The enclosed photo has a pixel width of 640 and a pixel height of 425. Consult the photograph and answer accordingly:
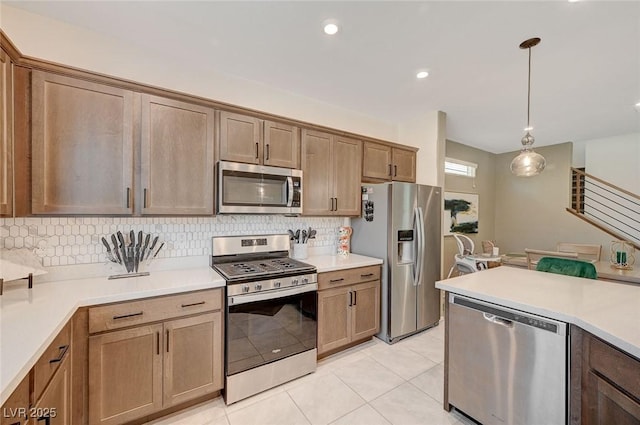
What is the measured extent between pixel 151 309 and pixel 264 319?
78 cm

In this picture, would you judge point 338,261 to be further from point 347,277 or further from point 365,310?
point 365,310

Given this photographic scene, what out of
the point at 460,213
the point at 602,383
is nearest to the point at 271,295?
the point at 602,383

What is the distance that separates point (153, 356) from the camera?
1718 millimetres

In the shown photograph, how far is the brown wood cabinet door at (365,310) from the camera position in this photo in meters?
2.70

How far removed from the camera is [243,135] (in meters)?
2.35

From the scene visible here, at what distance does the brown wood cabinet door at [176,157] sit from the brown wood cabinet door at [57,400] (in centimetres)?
102

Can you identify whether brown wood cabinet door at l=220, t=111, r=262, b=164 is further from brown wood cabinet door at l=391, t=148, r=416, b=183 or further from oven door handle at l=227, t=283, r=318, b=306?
brown wood cabinet door at l=391, t=148, r=416, b=183

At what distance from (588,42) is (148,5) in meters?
3.27

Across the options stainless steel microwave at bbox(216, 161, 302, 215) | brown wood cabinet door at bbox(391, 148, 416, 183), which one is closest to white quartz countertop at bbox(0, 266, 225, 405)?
stainless steel microwave at bbox(216, 161, 302, 215)

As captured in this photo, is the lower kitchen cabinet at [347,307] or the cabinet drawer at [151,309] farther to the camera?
the lower kitchen cabinet at [347,307]

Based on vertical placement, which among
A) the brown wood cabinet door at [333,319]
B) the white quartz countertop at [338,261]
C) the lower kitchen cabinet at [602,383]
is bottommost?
the brown wood cabinet door at [333,319]

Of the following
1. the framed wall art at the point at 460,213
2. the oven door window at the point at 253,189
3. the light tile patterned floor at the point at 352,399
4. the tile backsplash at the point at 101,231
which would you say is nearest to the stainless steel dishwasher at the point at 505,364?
the light tile patterned floor at the point at 352,399

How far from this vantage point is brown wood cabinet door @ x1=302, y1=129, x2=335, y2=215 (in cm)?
274

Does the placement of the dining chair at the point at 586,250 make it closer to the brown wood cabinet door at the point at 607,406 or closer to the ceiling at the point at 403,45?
the ceiling at the point at 403,45
